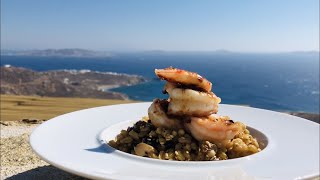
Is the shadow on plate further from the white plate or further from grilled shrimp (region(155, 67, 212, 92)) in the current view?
grilled shrimp (region(155, 67, 212, 92))

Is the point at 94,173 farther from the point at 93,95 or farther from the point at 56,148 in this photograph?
the point at 93,95

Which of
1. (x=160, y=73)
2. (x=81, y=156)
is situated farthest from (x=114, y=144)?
(x=160, y=73)

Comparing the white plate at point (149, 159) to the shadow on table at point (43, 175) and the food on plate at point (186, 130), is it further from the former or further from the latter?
the shadow on table at point (43, 175)

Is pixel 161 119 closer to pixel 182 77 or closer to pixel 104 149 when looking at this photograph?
pixel 182 77

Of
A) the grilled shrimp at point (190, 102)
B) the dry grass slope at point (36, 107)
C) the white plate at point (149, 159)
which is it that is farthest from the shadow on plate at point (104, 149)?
the dry grass slope at point (36, 107)

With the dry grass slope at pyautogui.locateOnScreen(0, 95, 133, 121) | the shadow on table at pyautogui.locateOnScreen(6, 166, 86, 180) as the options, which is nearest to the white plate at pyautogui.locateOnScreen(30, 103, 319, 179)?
the shadow on table at pyautogui.locateOnScreen(6, 166, 86, 180)

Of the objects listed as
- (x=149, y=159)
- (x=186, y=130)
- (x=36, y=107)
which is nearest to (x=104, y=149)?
(x=149, y=159)
